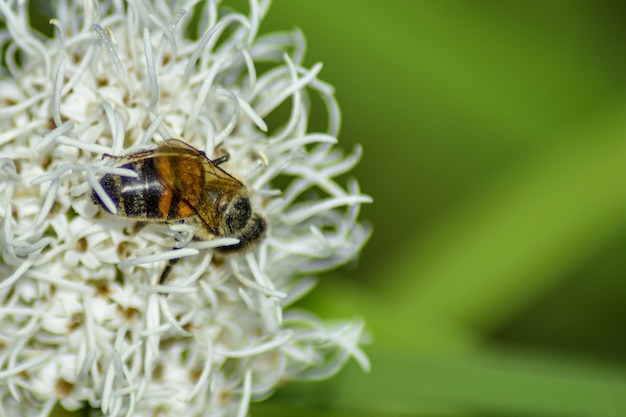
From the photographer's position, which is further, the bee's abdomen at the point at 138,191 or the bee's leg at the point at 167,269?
the bee's leg at the point at 167,269

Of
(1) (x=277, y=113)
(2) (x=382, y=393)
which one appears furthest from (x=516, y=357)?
(1) (x=277, y=113)

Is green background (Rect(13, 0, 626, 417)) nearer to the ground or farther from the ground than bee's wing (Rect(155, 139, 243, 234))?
farther from the ground

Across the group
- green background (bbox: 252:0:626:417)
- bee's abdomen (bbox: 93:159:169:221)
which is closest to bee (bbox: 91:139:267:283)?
bee's abdomen (bbox: 93:159:169:221)

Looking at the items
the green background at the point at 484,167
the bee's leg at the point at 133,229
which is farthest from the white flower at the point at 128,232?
the green background at the point at 484,167

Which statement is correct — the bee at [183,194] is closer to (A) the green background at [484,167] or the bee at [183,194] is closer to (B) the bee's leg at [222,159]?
(B) the bee's leg at [222,159]

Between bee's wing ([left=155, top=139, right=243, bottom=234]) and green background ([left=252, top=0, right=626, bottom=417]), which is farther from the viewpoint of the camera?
green background ([left=252, top=0, right=626, bottom=417])

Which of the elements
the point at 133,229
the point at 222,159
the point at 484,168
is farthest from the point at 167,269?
the point at 484,168

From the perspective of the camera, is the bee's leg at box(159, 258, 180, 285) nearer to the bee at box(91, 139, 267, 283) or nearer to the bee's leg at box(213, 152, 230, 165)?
the bee at box(91, 139, 267, 283)
